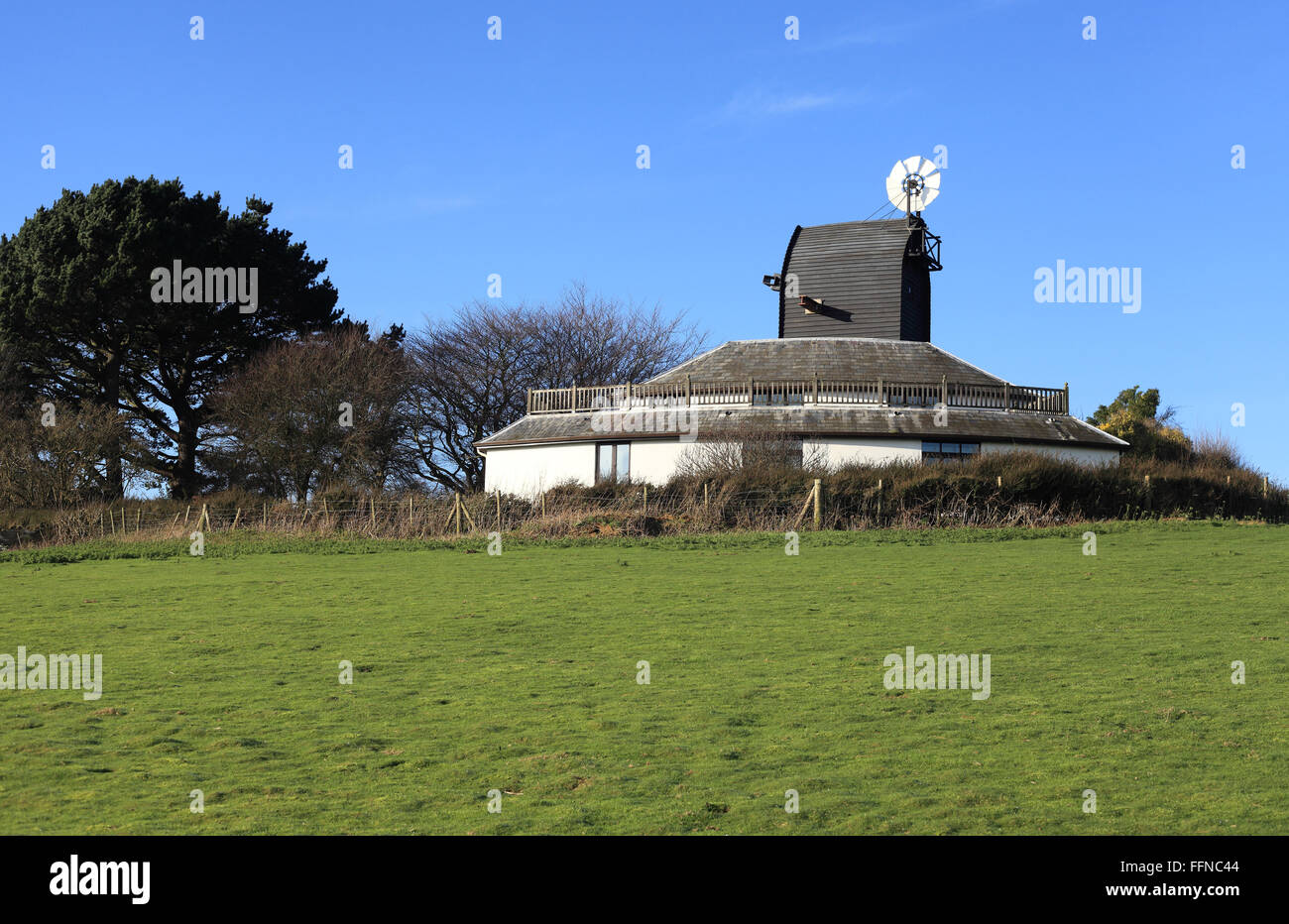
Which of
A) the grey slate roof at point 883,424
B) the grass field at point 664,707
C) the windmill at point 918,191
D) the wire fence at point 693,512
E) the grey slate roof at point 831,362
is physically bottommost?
the grass field at point 664,707

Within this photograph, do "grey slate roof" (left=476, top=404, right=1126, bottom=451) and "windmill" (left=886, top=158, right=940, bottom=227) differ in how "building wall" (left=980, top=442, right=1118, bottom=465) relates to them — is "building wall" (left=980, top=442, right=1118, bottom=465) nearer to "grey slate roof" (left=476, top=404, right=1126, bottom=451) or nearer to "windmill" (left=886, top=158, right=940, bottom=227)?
"grey slate roof" (left=476, top=404, right=1126, bottom=451)

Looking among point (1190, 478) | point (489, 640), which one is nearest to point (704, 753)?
point (489, 640)

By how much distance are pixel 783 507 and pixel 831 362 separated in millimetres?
14644

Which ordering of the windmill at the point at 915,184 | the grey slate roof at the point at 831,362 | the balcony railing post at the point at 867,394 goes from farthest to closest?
the windmill at the point at 915,184
the grey slate roof at the point at 831,362
the balcony railing post at the point at 867,394

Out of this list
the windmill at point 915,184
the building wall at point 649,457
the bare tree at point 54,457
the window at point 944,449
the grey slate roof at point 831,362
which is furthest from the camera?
the windmill at point 915,184

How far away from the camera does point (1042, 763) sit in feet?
32.1

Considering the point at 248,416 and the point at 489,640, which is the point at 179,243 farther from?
the point at 489,640

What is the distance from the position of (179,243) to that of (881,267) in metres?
31.7

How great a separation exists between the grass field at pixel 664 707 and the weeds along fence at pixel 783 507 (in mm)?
8496

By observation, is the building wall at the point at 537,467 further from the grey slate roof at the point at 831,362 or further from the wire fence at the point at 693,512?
the wire fence at the point at 693,512

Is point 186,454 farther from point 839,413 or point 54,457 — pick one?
point 839,413

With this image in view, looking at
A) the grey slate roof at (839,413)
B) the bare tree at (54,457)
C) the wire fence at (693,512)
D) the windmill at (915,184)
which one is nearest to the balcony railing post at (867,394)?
the grey slate roof at (839,413)

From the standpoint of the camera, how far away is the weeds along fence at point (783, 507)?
3133cm
